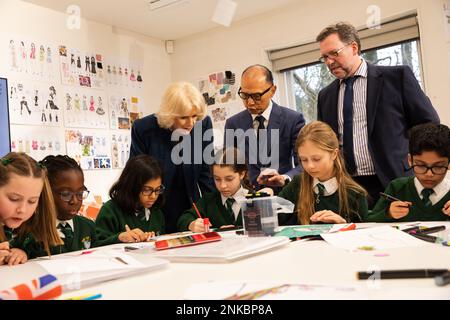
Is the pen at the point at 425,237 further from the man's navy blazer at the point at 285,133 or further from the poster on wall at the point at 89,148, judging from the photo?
the poster on wall at the point at 89,148

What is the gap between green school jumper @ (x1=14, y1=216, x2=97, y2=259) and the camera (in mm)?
1419

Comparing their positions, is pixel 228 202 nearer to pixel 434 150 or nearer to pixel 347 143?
pixel 347 143

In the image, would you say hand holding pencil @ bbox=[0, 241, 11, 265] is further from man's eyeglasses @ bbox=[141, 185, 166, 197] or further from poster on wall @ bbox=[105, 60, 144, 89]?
poster on wall @ bbox=[105, 60, 144, 89]

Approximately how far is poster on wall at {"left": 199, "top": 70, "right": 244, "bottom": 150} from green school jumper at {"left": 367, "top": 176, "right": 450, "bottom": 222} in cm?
215

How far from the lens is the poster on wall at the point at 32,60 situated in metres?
2.96

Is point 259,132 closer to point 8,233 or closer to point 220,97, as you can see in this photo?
point 8,233

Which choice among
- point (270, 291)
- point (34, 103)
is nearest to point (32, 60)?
point (34, 103)

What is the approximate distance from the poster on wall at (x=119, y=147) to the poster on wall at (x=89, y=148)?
5 cm

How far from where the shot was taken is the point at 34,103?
3039 mm

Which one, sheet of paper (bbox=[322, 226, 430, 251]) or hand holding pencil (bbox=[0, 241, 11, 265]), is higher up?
hand holding pencil (bbox=[0, 241, 11, 265])

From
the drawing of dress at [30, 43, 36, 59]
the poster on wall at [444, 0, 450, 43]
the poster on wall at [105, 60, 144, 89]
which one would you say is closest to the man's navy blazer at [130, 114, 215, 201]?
the drawing of dress at [30, 43, 36, 59]

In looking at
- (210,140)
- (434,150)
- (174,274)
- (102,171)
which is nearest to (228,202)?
(210,140)

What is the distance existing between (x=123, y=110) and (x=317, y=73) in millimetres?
1608

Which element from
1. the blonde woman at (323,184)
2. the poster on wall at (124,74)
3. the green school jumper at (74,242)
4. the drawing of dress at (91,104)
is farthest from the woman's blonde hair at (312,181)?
the poster on wall at (124,74)
